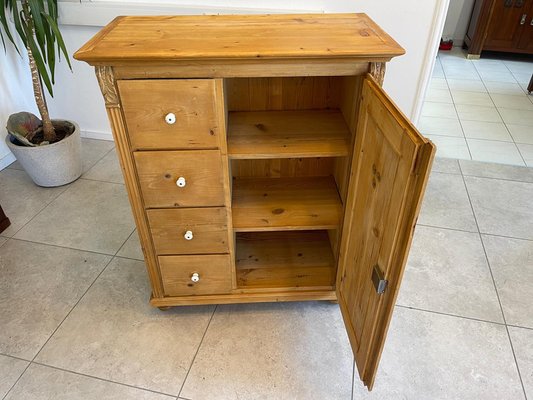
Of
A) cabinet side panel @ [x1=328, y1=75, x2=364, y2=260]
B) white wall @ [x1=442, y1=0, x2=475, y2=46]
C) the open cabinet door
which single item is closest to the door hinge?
the open cabinet door

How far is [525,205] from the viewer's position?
6.54 ft

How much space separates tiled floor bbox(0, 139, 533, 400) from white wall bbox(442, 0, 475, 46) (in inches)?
129

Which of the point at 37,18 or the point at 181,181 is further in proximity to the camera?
the point at 37,18

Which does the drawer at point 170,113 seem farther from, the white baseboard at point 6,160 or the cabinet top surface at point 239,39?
the white baseboard at point 6,160

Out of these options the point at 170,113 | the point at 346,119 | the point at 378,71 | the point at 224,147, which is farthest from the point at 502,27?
the point at 170,113

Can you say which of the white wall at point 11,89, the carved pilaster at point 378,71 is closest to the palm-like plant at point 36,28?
the white wall at point 11,89

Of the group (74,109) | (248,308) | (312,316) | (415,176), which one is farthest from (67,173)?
(415,176)

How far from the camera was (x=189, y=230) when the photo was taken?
1240mm

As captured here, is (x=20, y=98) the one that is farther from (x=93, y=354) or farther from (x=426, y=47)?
(x=426, y=47)

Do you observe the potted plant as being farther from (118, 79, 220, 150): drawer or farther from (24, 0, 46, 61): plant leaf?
(118, 79, 220, 150): drawer

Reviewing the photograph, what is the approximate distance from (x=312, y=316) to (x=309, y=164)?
576mm

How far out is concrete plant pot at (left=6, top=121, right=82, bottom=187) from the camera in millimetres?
1934

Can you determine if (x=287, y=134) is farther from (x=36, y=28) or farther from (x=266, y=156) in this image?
(x=36, y=28)

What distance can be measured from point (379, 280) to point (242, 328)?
695mm
